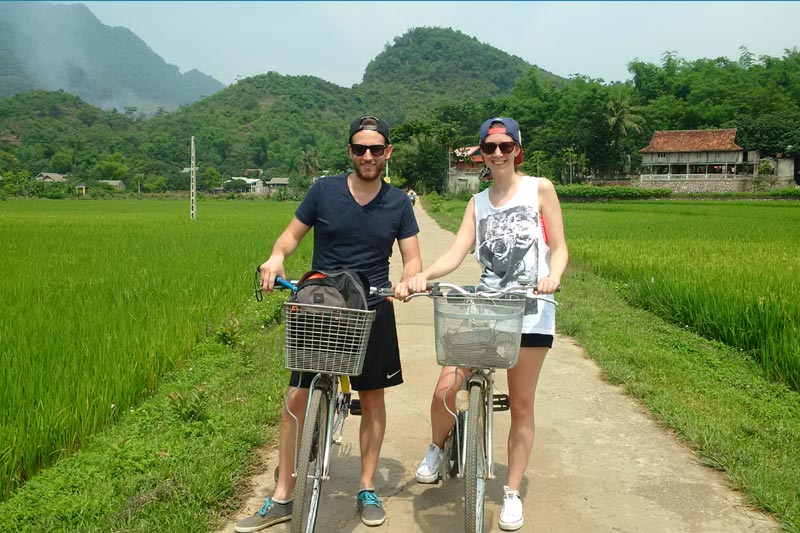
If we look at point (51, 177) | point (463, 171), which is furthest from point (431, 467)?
point (51, 177)

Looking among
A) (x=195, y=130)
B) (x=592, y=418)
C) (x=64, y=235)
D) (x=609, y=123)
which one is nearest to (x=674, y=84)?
(x=609, y=123)

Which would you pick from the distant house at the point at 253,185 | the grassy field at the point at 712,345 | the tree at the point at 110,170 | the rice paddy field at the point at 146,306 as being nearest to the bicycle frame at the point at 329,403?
the rice paddy field at the point at 146,306

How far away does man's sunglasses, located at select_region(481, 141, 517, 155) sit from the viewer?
3.00 metres

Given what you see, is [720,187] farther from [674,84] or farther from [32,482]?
[32,482]

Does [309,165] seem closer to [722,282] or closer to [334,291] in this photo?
[722,282]

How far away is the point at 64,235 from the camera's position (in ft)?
53.6

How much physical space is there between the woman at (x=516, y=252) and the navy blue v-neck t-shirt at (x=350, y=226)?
9.3 inches

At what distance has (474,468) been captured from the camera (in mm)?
2727

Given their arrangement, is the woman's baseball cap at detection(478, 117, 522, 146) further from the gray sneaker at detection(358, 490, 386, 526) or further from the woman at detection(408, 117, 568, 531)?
the gray sneaker at detection(358, 490, 386, 526)

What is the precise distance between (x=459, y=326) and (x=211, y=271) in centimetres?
742

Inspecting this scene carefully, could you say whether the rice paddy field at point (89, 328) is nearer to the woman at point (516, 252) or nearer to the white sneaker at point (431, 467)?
the white sneaker at point (431, 467)

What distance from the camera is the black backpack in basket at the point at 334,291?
8.75ft

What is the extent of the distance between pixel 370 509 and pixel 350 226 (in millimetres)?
1192

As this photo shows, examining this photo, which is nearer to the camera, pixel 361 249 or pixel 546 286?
pixel 546 286
